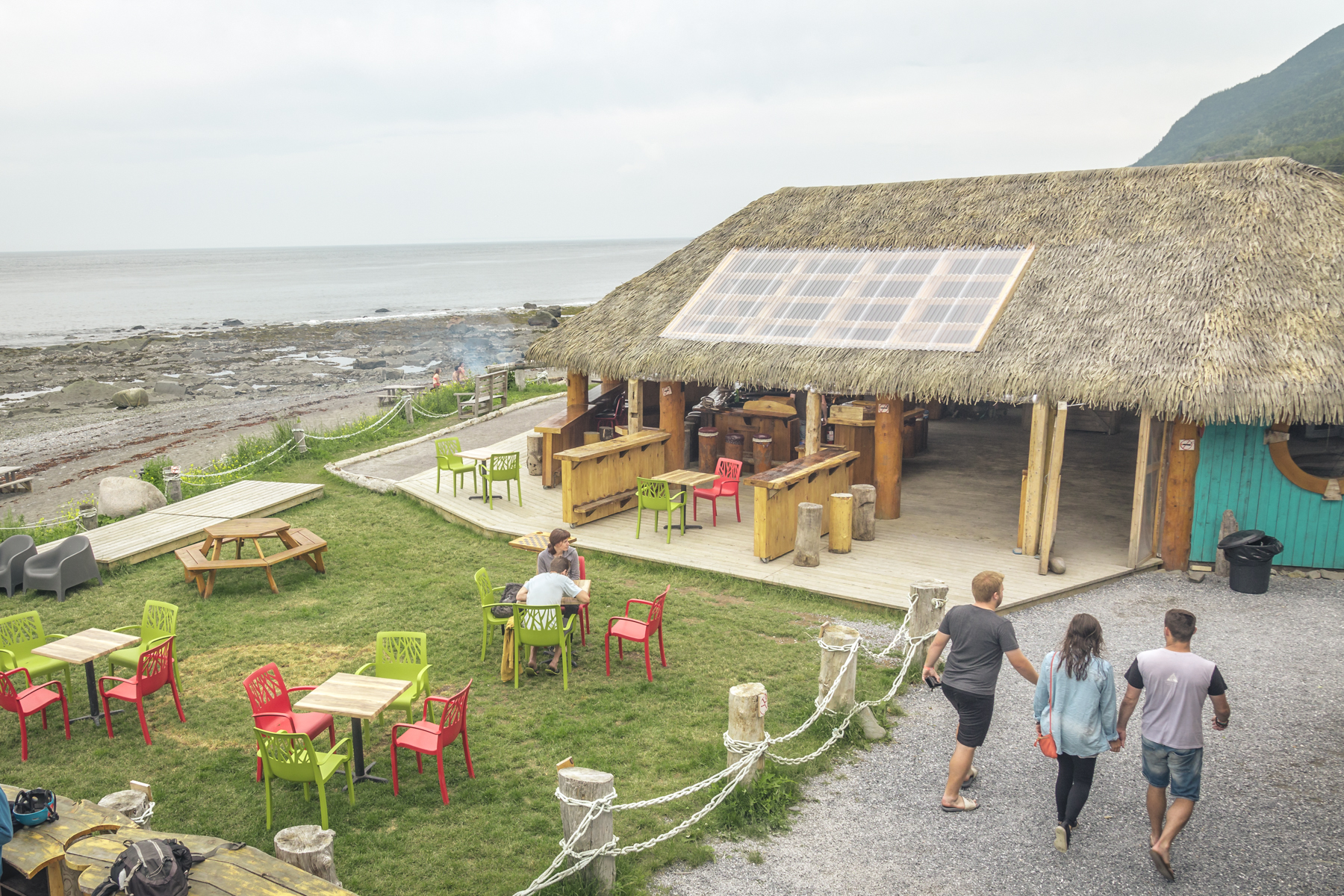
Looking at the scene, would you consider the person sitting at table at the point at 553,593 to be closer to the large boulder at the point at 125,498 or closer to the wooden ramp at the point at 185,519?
the wooden ramp at the point at 185,519

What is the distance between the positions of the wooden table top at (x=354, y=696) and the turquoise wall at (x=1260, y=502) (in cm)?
1001

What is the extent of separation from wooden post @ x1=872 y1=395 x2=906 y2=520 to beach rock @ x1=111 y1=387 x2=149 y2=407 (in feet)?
107

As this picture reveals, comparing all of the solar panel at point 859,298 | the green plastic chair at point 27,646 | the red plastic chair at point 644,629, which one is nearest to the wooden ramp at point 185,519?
the green plastic chair at point 27,646

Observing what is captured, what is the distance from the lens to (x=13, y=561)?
11.6 metres

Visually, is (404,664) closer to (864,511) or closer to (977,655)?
(977,655)

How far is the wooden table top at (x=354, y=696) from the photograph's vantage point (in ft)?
21.0

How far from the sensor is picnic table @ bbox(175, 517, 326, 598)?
11289 millimetres

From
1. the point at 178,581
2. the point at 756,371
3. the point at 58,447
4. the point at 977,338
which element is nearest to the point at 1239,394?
the point at 977,338

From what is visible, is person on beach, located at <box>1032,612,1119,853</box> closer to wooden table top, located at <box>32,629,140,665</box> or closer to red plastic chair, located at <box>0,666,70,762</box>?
wooden table top, located at <box>32,629,140,665</box>

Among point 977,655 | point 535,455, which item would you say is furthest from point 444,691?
point 535,455

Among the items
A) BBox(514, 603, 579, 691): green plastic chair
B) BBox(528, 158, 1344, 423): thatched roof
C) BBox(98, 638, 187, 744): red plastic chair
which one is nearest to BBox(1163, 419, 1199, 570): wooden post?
BBox(528, 158, 1344, 423): thatched roof

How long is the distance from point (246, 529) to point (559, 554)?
548cm

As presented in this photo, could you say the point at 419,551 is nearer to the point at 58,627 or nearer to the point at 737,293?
the point at 58,627

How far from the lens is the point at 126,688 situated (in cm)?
767
